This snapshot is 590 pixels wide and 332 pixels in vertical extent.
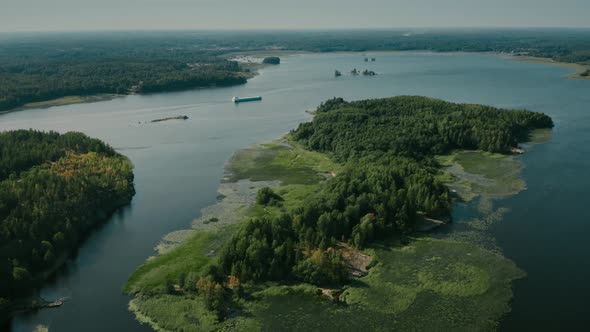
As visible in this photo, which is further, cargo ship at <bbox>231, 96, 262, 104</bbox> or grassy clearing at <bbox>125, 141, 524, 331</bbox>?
cargo ship at <bbox>231, 96, 262, 104</bbox>

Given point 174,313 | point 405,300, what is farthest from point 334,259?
point 174,313

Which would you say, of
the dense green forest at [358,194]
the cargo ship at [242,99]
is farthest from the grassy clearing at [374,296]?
the cargo ship at [242,99]

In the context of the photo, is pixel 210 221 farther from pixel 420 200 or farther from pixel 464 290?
pixel 464 290

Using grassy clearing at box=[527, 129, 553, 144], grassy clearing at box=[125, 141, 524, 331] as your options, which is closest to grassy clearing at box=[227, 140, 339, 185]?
grassy clearing at box=[125, 141, 524, 331]

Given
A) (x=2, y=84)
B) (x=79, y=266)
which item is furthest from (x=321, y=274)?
(x=2, y=84)

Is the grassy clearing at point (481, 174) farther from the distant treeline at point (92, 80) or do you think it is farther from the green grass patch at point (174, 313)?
the distant treeline at point (92, 80)

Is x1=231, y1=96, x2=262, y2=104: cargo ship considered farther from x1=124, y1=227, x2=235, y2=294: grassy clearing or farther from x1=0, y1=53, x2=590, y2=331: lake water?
x1=124, y1=227, x2=235, y2=294: grassy clearing

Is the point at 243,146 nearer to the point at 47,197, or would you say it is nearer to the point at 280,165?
the point at 280,165
